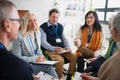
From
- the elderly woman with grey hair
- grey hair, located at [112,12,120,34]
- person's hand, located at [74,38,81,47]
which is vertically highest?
grey hair, located at [112,12,120,34]

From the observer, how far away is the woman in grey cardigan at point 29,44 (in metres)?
2.90

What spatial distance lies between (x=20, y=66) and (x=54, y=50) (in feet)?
8.14

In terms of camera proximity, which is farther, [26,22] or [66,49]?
[66,49]

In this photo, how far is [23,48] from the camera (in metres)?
2.96

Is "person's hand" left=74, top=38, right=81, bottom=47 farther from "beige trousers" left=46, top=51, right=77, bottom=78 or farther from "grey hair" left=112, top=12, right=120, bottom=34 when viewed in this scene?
"grey hair" left=112, top=12, right=120, bottom=34

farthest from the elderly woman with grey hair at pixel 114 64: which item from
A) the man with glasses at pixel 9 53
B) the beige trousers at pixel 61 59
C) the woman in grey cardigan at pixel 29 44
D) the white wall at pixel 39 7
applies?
the white wall at pixel 39 7

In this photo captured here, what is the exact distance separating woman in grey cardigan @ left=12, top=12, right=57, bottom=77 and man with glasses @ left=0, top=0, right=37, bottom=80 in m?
1.54

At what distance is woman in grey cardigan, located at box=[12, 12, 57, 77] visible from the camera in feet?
9.53

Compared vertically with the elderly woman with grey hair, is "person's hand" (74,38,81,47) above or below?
below

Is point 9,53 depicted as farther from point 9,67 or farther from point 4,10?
point 4,10

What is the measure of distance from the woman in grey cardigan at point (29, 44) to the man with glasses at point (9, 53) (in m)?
1.54

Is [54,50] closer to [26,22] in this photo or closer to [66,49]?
[66,49]

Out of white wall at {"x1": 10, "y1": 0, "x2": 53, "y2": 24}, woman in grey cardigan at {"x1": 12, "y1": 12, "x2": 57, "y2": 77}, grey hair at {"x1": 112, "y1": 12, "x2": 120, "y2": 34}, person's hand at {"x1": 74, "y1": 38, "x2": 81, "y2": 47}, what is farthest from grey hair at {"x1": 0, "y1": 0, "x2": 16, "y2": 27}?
white wall at {"x1": 10, "y1": 0, "x2": 53, "y2": 24}

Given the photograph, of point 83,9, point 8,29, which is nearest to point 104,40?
point 83,9
